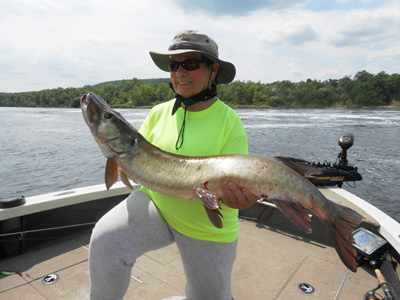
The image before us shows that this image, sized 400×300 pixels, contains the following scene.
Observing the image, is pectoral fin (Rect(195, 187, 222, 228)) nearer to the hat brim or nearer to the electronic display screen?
the hat brim

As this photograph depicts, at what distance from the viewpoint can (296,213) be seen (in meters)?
1.81

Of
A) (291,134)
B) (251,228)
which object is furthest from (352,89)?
(251,228)

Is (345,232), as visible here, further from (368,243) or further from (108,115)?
(108,115)

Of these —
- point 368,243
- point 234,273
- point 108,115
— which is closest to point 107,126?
point 108,115

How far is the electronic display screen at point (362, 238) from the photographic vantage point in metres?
3.16

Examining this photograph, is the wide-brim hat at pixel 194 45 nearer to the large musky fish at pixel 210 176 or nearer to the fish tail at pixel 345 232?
the large musky fish at pixel 210 176

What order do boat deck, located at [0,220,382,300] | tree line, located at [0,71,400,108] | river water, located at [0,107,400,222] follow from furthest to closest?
tree line, located at [0,71,400,108] < river water, located at [0,107,400,222] < boat deck, located at [0,220,382,300]

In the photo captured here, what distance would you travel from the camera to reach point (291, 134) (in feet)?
80.1

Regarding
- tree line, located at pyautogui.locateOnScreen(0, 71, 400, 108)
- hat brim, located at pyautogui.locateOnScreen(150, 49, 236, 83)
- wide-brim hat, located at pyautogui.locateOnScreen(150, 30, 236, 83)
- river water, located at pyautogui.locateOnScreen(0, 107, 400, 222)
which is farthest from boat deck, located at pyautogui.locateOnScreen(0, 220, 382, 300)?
tree line, located at pyautogui.locateOnScreen(0, 71, 400, 108)

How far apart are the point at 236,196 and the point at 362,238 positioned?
2179mm

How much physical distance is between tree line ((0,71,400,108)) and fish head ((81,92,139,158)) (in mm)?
76570

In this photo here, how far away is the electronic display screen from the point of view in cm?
316

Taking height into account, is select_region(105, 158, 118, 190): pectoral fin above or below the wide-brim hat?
below

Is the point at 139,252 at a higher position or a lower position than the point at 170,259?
higher
